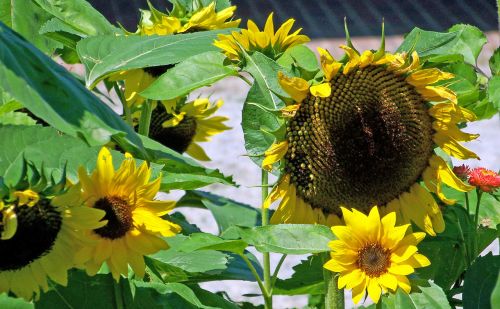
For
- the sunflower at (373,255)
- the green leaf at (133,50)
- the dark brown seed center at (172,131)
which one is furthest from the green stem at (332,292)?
the dark brown seed center at (172,131)

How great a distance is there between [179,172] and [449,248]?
321 millimetres

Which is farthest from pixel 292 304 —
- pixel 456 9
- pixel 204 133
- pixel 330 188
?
pixel 456 9

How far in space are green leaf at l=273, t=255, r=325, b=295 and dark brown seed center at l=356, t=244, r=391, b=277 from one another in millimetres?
171

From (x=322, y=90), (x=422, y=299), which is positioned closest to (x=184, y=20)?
(x=322, y=90)

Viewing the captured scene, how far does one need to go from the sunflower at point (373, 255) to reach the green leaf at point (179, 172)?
13 centimetres

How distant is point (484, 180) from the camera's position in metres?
1.11

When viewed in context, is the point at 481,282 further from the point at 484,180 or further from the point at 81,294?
the point at 81,294

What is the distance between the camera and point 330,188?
101 centimetres

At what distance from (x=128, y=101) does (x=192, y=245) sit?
35 centimetres

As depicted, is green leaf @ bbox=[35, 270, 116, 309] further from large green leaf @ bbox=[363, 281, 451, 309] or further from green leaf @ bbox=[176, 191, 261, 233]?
green leaf @ bbox=[176, 191, 261, 233]

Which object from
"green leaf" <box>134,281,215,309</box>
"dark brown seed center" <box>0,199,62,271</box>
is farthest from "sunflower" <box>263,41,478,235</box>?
"dark brown seed center" <box>0,199,62,271</box>

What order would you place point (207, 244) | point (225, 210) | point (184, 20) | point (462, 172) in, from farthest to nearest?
point (225, 210), point (184, 20), point (462, 172), point (207, 244)

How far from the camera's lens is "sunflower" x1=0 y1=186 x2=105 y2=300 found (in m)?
0.80

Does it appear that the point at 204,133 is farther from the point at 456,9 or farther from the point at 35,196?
the point at 456,9
